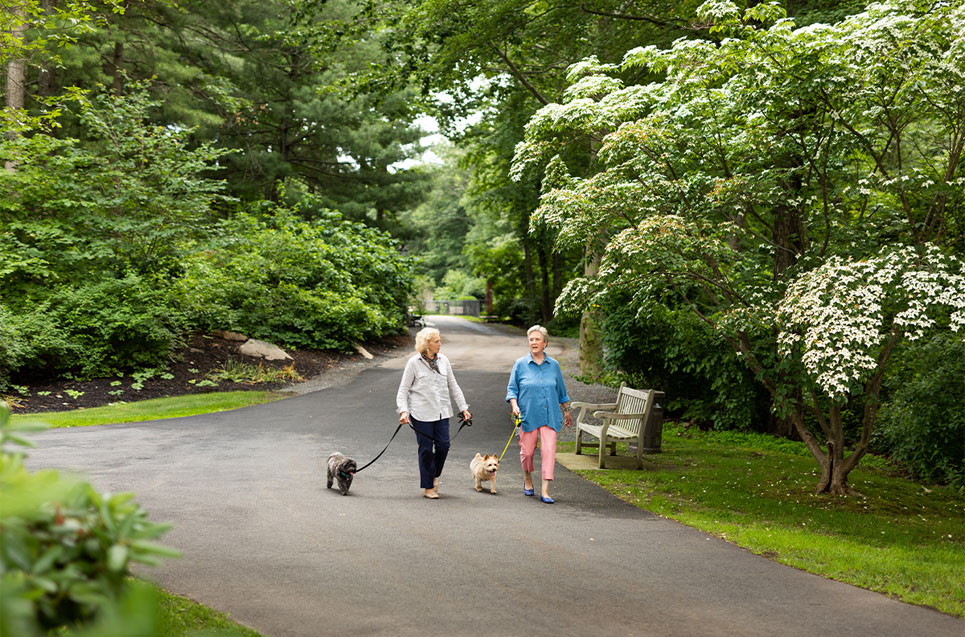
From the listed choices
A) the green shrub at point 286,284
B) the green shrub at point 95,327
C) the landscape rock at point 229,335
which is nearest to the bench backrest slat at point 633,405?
the green shrub at point 95,327

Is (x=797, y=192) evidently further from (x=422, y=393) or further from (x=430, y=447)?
(x=430, y=447)

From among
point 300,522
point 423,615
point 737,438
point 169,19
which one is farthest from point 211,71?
point 423,615

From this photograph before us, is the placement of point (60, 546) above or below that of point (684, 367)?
above

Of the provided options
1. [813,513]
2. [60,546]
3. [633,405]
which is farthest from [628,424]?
[60,546]

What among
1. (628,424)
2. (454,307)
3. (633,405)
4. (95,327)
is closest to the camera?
(628,424)

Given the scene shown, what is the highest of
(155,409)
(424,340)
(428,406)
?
(424,340)

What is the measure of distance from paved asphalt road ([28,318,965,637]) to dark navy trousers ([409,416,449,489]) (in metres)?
0.30

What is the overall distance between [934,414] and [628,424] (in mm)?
4302

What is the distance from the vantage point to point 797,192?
9070 mm

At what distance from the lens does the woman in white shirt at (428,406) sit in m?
8.24

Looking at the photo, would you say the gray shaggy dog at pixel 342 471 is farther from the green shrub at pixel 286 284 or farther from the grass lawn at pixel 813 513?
the green shrub at pixel 286 284

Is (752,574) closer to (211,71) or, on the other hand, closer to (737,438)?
(737,438)

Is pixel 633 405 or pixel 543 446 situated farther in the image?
pixel 633 405

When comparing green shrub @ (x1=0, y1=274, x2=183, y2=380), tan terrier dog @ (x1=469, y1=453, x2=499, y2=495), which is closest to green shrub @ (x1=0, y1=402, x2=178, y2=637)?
tan terrier dog @ (x1=469, y1=453, x2=499, y2=495)
